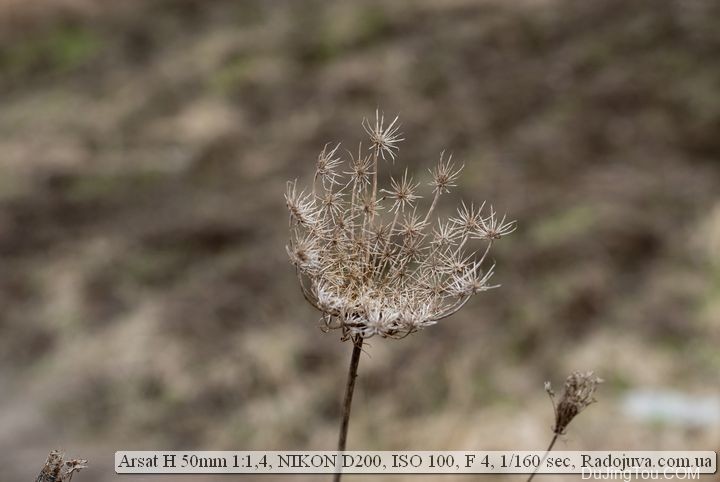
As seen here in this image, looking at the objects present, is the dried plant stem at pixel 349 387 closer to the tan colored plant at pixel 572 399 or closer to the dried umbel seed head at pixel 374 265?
the dried umbel seed head at pixel 374 265

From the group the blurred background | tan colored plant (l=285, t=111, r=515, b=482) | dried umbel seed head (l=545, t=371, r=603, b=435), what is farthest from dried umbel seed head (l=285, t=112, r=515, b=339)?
the blurred background

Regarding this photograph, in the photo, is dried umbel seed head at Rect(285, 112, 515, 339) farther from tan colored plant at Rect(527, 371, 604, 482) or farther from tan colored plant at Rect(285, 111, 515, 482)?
tan colored plant at Rect(527, 371, 604, 482)

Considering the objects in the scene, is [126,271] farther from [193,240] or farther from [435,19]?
→ [435,19]

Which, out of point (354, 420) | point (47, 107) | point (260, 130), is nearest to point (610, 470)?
point (354, 420)

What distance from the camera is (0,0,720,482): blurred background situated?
521cm

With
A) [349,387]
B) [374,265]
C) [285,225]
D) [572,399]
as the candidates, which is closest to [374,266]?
[374,265]

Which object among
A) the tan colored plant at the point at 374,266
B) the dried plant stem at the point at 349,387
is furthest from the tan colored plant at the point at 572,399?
the dried plant stem at the point at 349,387

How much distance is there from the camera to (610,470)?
1.83 meters

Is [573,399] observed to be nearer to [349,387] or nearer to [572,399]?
[572,399]

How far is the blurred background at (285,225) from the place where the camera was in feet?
17.1

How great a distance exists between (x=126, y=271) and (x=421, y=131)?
11.2 ft

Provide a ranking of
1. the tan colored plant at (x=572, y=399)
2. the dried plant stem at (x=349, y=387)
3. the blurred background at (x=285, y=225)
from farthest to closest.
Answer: the blurred background at (x=285, y=225), the tan colored plant at (x=572, y=399), the dried plant stem at (x=349, y=387)

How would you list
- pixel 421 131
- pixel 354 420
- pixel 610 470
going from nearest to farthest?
pixel 610 470, pixel 354 420, pixel 421 131

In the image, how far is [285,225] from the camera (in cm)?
753
